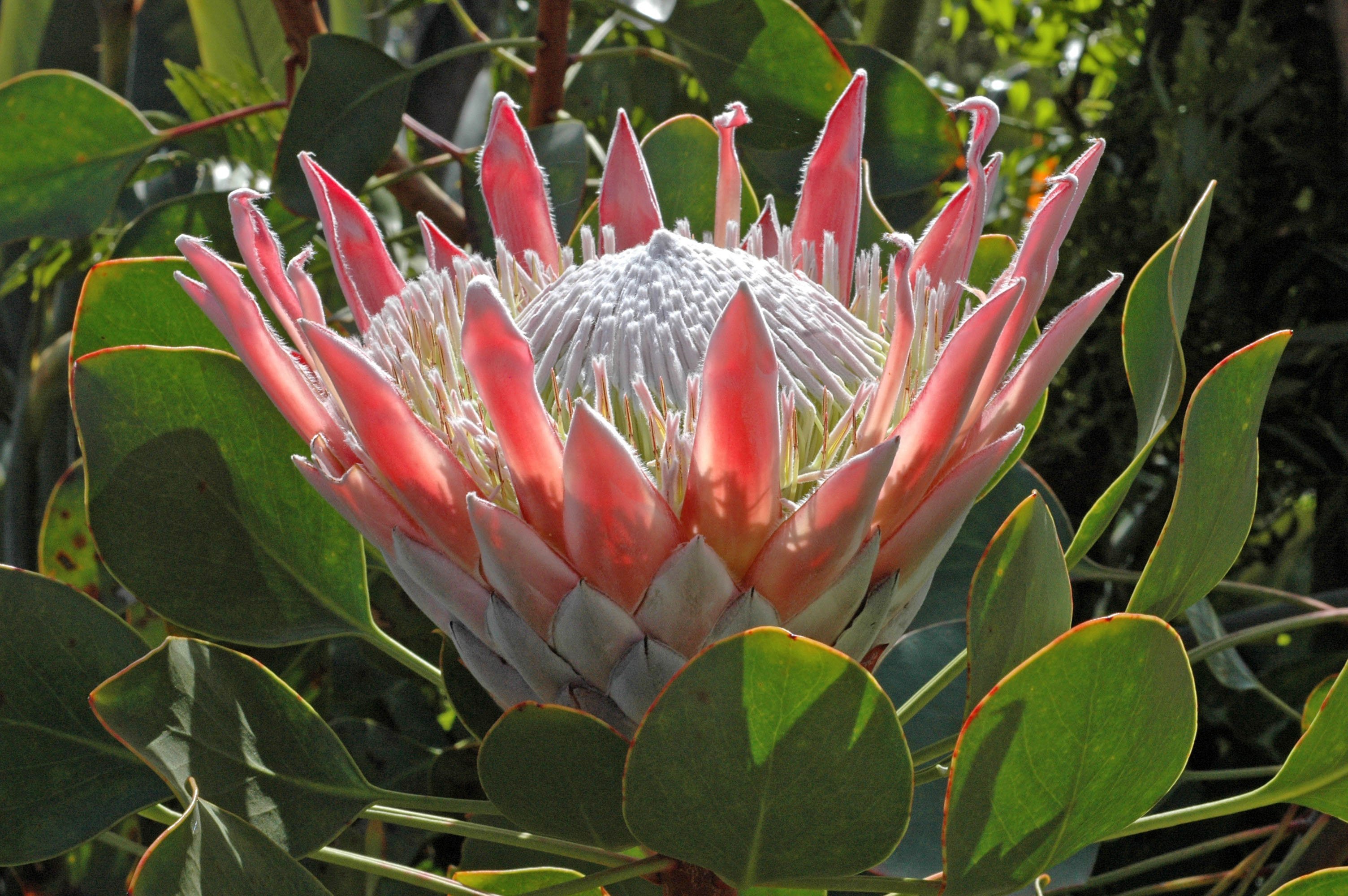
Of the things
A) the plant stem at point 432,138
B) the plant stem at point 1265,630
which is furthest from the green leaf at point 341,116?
the plant stem at point 1265,630

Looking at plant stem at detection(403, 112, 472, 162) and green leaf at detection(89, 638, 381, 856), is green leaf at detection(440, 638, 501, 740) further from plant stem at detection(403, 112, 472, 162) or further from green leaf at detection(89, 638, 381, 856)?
plant stem at detection(403, 112, 472, 162)

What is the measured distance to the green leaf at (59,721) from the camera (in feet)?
2.13

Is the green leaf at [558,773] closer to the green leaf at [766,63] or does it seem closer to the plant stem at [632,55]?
the green leaf at [766,63]

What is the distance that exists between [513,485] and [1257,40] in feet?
3.14

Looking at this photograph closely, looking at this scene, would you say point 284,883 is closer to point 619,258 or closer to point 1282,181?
point 619,258

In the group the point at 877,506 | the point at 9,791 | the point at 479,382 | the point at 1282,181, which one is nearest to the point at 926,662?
the point at 877,506

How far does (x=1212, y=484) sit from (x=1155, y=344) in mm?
112

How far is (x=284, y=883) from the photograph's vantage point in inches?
20.7

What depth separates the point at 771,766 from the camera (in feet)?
1.52

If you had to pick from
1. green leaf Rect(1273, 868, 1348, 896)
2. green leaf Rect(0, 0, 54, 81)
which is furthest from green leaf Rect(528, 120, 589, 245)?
green leaf Rect(0, 0, 54, 81)

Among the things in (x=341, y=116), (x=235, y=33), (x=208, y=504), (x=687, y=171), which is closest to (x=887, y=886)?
(x=208, y=504)

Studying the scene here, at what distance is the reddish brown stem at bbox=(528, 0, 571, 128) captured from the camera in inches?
40.2

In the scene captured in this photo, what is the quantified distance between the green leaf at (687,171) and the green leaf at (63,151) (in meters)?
0.52

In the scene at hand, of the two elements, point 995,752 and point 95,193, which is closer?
point 995,752
